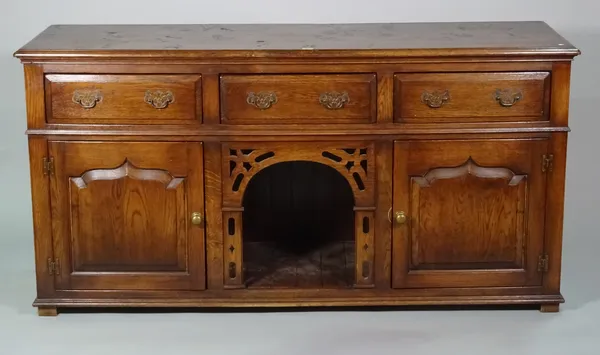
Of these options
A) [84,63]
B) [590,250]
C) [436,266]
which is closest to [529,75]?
[436,266]

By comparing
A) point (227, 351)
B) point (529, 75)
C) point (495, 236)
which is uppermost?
point (529, 75)

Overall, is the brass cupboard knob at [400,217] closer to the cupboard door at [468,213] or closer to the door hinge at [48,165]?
the cupboard door at [468,213]

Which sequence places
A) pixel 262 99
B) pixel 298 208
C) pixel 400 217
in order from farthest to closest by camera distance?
1. pixel 298 208
2. pixel 400 217
3. pixel 262 99

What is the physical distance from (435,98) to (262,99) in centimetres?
54

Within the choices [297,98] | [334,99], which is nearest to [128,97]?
[297,98]

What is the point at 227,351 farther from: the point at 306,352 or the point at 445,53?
the point at 445,53

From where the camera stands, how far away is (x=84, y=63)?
14.8 feet

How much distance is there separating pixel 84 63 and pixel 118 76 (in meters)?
0.11

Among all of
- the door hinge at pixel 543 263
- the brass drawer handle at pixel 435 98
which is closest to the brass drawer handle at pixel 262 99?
the brass drawer handle at pixel 435 98

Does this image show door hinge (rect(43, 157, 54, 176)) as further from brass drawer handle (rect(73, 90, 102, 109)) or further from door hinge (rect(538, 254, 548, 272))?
door hinge (rect(538, 254, 548, 272))

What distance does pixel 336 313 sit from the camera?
4.70 meters

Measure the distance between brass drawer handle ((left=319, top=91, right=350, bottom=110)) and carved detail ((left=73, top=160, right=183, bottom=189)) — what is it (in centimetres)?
52

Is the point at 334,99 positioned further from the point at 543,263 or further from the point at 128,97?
the point at 543,263

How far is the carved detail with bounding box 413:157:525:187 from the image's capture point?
459cm
